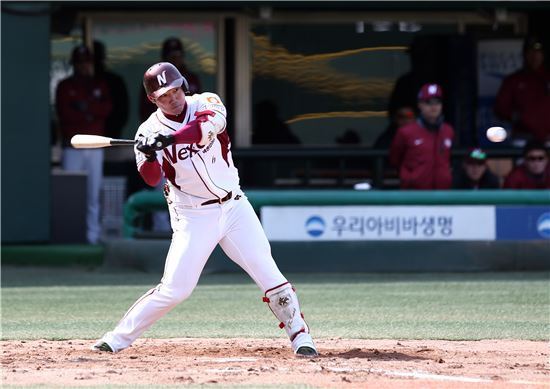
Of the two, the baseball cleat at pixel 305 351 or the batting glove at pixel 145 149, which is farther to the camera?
the baseball cleat at pixel 305 351

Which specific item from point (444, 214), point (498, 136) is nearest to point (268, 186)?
point (444, 214)

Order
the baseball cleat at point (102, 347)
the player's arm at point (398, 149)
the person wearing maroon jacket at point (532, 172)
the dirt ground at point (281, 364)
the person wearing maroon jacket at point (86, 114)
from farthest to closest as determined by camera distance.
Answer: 1. the person wearing maroon jacket at point (86, 114)
2. the person wearing maroon jacket at point (532, 172)
3. the player's arm at point (398, 149)
4. the baseball cleat at point (102, 347)
5. the dirt ground at point (281, 364)

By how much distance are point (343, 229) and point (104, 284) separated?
91.4 inches

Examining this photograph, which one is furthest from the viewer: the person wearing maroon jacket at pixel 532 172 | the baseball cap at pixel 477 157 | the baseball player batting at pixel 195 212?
the baseball cap at pixel 477 157

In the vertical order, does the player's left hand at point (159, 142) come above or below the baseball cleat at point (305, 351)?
above

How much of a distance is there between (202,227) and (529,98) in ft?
24.8

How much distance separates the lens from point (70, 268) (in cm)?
1191

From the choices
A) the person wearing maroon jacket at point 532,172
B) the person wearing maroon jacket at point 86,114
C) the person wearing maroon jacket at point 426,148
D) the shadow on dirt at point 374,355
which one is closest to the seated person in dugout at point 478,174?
the person wearing maroon jacket at point 532,172

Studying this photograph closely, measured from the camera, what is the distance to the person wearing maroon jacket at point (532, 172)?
11.8 meters

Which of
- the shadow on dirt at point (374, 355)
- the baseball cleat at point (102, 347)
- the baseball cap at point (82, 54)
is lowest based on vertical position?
the shadow on dirt at point (374, 355)

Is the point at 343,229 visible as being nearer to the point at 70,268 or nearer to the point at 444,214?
the point at 444,214

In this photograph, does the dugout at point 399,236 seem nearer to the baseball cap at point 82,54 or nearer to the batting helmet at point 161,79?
the baseball cap at point 82,54

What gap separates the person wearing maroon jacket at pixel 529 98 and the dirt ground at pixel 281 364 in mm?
6384

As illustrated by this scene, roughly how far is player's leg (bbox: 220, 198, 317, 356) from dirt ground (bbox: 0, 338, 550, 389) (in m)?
0.19
